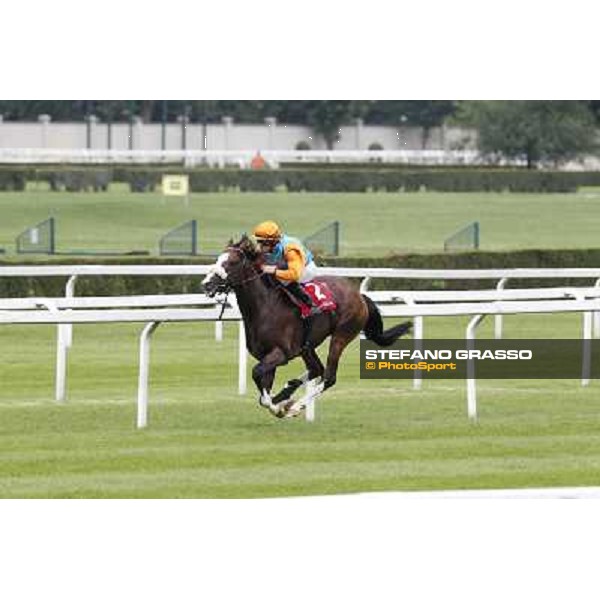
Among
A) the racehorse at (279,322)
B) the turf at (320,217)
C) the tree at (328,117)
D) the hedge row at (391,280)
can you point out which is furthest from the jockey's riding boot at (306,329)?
the turf at (320,217)

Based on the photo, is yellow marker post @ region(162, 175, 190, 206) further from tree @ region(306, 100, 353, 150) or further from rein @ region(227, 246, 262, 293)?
rein @ region(227, 246, 262, 293)

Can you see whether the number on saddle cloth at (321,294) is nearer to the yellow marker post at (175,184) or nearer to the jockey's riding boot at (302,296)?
the jockey's riding boot at (302,296)

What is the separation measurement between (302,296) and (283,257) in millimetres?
252

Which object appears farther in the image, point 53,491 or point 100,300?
point 100,300

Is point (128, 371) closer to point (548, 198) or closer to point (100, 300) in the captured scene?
point (100, 300)

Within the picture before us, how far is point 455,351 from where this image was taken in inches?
480

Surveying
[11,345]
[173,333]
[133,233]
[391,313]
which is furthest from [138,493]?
[133,233]

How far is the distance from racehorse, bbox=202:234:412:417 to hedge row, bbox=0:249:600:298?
9444mm

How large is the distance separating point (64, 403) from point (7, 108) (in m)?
12.6

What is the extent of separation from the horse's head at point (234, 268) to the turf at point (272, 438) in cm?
85

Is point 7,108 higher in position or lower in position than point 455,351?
higher

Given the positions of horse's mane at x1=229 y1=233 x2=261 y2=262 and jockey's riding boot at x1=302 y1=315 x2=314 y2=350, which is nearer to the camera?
horse's mane at x1=229 y1=233 x2=261 y2=262

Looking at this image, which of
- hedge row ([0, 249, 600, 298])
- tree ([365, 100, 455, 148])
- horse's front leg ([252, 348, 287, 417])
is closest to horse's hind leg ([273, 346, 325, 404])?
horse's front leg ([252, 348, 287, 417])

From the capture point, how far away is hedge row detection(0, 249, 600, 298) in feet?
68.2
